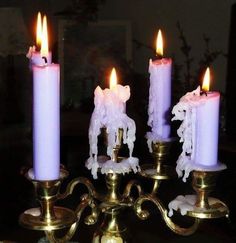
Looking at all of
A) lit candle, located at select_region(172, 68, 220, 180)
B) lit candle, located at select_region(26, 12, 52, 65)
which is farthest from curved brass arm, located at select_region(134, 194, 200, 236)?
lit candle, located at select_region(26, 12, 52, 65)

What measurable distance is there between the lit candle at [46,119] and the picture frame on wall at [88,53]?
254cm

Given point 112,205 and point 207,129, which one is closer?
point 207,129

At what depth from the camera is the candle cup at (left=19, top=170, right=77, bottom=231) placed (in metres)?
0.86

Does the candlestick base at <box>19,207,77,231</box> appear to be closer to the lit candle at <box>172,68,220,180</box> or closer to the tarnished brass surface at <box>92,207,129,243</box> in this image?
the tarnished brass surface at <box>92,207,129,243</box>

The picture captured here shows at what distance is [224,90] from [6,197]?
119 cm

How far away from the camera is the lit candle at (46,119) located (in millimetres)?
810

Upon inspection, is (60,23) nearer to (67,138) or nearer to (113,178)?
(67,138)

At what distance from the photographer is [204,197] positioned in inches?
35.8

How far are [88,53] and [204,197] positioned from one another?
2.59m

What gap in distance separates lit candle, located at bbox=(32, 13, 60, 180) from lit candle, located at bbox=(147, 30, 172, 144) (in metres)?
0.24

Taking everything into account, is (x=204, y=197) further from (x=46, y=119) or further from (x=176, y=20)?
(x=176, y=20)

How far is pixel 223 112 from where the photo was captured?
281 centimetres

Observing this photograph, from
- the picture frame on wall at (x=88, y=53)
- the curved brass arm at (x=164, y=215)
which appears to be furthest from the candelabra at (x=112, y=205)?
the picture frame on wall at (x=88, y=53)

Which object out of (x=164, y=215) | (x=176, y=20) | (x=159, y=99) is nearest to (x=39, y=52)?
(x=159, y=99)
